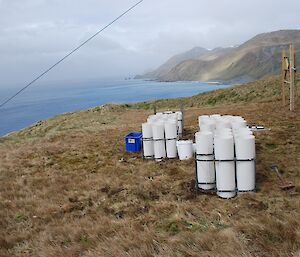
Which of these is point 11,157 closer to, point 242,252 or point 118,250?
point 118,250

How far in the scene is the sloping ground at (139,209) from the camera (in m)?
5.25

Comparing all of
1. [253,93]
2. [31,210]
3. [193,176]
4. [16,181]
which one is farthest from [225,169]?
[253,93]

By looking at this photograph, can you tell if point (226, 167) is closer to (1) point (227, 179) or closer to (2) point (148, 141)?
(1) point (227, 179)

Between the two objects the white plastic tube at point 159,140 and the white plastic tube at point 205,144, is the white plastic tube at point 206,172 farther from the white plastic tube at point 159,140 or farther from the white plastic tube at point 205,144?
the white plastic tube at point 159,140

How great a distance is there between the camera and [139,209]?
796 centimetres

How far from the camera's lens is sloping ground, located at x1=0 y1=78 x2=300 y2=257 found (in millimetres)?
5254

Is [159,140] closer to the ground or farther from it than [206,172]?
farther from it

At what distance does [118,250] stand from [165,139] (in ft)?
22.8

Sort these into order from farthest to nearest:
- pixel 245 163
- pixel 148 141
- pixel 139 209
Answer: pixel 148 141 < pixel 245 163 < pixel 139 209

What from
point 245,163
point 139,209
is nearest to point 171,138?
point 245,163

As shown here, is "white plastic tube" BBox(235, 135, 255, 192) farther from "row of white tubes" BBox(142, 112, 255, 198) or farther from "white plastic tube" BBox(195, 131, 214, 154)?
"white plastic tube" BBox(195, 131, 214, 154)

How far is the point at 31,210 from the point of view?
8.76 m

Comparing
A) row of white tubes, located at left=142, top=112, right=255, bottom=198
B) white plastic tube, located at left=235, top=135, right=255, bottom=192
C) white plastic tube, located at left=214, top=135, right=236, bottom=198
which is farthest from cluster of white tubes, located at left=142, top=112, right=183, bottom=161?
white plastic tube, located at left=235, top=135, right=255, bottom=192

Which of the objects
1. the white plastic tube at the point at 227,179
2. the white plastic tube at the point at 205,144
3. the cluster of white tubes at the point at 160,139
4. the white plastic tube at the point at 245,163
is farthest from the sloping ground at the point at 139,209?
the white plastic tube at the point at 205,144
